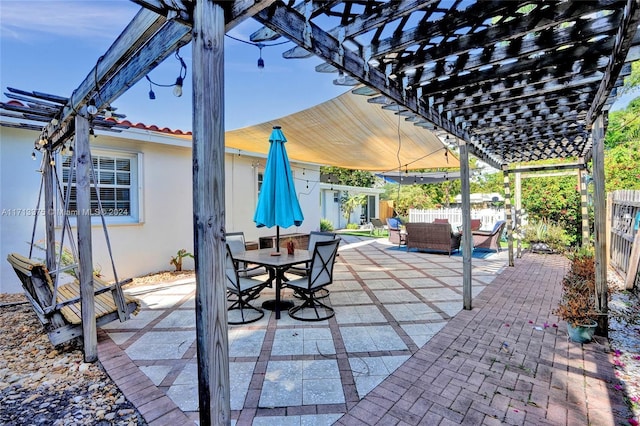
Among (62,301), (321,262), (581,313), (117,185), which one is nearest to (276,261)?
(321,262)

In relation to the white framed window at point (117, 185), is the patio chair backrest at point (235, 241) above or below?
below

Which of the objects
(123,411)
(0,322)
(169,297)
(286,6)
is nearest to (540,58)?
(286,6)

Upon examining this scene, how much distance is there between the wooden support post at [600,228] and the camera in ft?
10.9

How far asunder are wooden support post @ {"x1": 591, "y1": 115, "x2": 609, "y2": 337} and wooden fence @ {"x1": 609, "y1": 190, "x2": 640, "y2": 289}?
1.82 m

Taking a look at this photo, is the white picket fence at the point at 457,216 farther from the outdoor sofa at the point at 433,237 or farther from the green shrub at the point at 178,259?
the green shrub at the point at 178,259

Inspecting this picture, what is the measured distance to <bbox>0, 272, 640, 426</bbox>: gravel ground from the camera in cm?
210

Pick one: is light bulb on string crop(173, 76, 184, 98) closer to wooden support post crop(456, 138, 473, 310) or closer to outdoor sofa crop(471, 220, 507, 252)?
wooden support post crop(456, 138, 473, 310)

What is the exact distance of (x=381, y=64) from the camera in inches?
105

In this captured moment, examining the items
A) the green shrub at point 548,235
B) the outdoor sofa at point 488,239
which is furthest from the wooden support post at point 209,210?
the green shrub at point 548,235

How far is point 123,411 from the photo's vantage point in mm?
2139

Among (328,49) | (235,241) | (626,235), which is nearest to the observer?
(328,49)

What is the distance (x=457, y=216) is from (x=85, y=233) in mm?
12985

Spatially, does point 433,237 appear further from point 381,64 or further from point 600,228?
point 381,64

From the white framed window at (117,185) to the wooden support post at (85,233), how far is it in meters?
3.12
